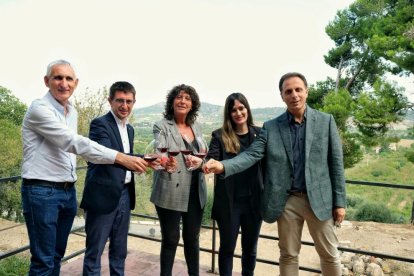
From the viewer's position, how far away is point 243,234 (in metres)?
2.59

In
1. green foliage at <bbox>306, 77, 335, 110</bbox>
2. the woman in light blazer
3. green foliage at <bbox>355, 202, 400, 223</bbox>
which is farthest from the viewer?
green foliage at <bbox>306, 77, 335, 110</bbox>

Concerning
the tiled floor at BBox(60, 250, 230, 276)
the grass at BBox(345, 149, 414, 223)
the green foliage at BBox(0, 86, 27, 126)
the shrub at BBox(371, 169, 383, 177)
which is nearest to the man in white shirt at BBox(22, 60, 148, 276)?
the tiled floor at BBox(60, 250, 230, 276)

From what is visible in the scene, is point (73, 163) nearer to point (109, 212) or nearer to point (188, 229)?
point (109, 212)

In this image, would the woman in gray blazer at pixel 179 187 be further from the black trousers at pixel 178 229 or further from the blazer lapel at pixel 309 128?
the blazer lapel at pixel 309 128

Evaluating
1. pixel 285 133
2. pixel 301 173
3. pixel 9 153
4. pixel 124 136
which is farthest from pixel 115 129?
pixel 9 153

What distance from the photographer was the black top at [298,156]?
2.29m

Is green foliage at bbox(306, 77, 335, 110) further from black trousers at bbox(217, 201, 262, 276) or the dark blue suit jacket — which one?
the dark blue suit jacket

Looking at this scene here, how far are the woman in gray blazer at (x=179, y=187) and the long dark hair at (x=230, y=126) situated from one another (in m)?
→ 0.20

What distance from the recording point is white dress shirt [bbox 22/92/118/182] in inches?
76.2

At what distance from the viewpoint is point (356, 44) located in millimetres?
16328

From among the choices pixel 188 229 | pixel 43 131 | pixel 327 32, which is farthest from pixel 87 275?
pixel 327 32

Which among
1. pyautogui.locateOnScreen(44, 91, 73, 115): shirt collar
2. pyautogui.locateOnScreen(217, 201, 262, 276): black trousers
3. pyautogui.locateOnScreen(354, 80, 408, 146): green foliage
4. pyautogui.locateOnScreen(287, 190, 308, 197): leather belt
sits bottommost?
pyautogui.locateOnScreen(217, 201, 262, 276): black trousers

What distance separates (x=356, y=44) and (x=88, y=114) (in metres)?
16.9

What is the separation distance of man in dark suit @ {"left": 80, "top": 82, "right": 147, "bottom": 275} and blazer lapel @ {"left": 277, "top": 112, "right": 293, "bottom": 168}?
1.07 m
